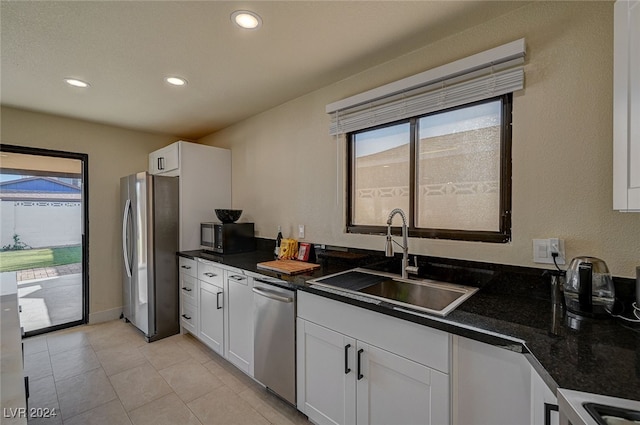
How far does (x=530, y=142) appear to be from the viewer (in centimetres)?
146

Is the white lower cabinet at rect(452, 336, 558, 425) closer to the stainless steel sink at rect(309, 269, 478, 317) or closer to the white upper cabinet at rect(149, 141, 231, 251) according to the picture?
the stainless steel sink at rect(309, 269, 478, 317)

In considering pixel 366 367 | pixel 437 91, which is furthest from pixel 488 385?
pixel 437 91

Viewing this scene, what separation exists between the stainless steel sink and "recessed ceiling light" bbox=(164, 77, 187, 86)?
1.92 m

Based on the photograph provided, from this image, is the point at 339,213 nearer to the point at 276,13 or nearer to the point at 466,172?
the point at 466,172

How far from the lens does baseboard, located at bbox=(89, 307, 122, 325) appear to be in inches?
131

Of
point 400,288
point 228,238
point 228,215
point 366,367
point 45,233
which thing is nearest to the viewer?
point 366,367

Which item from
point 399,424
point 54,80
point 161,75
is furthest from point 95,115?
point 399,424

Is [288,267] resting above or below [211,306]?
above

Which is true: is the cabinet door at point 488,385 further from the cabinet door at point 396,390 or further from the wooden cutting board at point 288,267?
the wooden cutting board at point 288,267

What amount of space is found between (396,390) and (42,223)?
392cm

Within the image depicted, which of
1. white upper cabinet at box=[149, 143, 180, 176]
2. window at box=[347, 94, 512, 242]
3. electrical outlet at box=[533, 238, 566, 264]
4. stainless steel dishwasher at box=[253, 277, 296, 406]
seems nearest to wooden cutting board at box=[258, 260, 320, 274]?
stainless steel dishwasher at box=[253, 277, 296, 406]

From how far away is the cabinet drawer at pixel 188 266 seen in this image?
2.81 metres

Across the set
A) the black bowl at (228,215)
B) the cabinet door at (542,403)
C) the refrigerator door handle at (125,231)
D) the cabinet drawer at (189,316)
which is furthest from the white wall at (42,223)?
the cabinet door at (542,403)

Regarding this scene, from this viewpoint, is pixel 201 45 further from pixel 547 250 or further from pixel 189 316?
pixel 189 316
